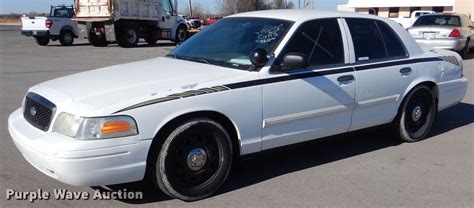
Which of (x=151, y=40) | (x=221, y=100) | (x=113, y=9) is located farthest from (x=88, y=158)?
(x=151, y=40)

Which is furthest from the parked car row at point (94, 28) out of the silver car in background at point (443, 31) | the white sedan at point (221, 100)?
the white sedan at point (221, 100)

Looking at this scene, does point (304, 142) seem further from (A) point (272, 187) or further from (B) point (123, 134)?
(B) point (123, 134)

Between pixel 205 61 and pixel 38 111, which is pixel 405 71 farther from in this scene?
Result: pixel 38 111

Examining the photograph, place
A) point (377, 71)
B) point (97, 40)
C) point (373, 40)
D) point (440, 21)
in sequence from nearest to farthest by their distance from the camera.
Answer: point (377, 71), point (373, 40), point (440, 21), point (97, 40)

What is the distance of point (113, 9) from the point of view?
20.5m

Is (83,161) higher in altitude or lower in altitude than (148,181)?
higher

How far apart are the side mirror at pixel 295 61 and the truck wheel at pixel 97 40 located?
19292 millimetres

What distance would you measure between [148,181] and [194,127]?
0.84m

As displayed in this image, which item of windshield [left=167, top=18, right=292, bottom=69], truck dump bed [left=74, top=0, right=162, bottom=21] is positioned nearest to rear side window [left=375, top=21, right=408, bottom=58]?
windshield [left=167, top=18, right=292, bottom=69]

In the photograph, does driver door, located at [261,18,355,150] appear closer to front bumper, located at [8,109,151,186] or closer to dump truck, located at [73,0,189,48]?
front bumper, located at [8,109,151,186]

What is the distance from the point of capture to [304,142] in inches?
185

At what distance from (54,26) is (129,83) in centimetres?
2030

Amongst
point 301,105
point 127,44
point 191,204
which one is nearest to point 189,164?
point 191,204

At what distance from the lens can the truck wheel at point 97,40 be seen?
2245 centimetres
